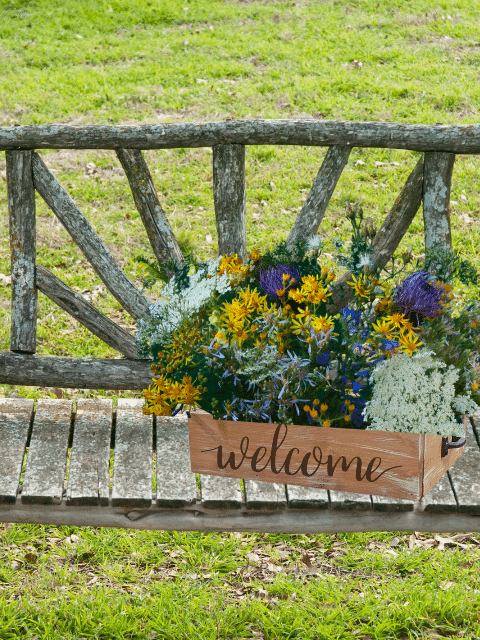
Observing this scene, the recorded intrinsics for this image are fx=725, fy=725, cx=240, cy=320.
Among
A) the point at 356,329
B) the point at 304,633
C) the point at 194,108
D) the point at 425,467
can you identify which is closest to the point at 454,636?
the point at 304,633

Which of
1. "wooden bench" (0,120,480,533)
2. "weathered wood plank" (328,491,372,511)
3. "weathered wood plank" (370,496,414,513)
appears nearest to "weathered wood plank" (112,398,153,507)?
"wooden bench" (0,120,480,533)

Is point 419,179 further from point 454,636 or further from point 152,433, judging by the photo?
point 454,636

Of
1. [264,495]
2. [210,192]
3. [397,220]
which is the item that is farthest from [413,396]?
[210,192]

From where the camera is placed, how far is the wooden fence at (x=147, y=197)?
8.96ft

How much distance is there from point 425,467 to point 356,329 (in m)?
0.45

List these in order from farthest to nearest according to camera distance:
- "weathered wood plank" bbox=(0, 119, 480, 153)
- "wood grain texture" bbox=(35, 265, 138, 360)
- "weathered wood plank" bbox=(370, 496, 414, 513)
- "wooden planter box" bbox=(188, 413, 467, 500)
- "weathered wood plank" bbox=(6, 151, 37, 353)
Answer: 1. "wood grain texture" bbox=(35, 265, 138, 360)
2. "weathered wood plank" bbox=(6, 151, 37, 353)
3. "weathered wood plank" bbox=(0, 119, 480, 153)
4. "weathered wood plank" bbox=(370, 496, 414, 513)
5. "wooden planter box" bbox=(188, 413, 467, 500)

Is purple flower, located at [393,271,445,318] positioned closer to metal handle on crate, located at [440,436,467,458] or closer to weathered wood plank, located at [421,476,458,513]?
metal handle on crate, located at [440,436,467,458]

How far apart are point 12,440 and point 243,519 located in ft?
2.89

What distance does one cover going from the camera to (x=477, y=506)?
223cm

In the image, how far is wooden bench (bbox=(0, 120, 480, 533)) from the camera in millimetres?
2289

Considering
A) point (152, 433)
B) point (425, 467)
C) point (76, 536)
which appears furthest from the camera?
point (76, 536)

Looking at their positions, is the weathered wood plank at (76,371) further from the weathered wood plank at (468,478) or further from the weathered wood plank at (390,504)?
the weathered wood plank at (468,478)

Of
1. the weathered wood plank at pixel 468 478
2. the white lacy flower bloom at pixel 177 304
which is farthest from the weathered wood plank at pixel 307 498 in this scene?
the white lacy flower bloom at pixel 177 304

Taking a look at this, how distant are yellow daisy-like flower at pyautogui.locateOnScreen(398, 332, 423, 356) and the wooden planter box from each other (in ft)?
0.82
